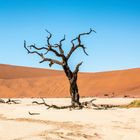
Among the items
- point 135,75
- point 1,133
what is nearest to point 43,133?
point 1,133

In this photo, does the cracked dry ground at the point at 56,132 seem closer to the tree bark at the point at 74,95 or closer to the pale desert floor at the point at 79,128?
the pale desert floor at the point at 79,128

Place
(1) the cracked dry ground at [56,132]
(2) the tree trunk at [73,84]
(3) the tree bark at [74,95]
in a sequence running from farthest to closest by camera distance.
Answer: (2) the tree trunk at [73,84]
(3) the tree bark at [74,95]
(1) the cracked dry ground at [56,132]

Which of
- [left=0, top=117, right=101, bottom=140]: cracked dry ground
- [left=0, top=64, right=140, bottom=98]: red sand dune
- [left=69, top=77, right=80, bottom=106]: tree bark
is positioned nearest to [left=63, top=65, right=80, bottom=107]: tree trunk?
[left=69, top=77, right=80, bottom=106]: tree bark

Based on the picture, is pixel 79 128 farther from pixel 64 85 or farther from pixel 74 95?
pixel 64 85

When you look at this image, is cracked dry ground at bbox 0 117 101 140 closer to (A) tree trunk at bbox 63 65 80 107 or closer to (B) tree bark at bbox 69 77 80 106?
(B) tree bark at bbox 69 77 80 106

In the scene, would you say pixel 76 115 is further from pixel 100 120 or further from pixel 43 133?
pixel 43 133

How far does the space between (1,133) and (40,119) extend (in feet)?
14.8

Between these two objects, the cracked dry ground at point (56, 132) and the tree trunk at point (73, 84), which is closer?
the cracked dry ground at point (56, 132)

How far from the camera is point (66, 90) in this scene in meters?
59.0

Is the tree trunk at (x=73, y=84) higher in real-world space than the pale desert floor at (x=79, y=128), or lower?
higher

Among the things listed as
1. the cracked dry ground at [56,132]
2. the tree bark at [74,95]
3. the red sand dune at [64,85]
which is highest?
the red sand dune at [64,85]

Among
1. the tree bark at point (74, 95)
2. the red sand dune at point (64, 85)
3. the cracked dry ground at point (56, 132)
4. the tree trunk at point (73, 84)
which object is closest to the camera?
the cracked dry ground at point (56, 132)

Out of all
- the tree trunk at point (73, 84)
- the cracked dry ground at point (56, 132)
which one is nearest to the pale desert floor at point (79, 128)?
the cracked dry ground at point (56, 132)

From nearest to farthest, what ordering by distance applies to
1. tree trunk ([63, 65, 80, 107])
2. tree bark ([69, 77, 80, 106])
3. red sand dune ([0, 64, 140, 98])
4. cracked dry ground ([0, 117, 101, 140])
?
cracked dry ground ([0, 117, 101, 140]) < tree bark ([69, 77, 80, 106]) < tree trunk ([63, 65, 80, 107]) < red sand dune ([0, 64, 140, 98])
